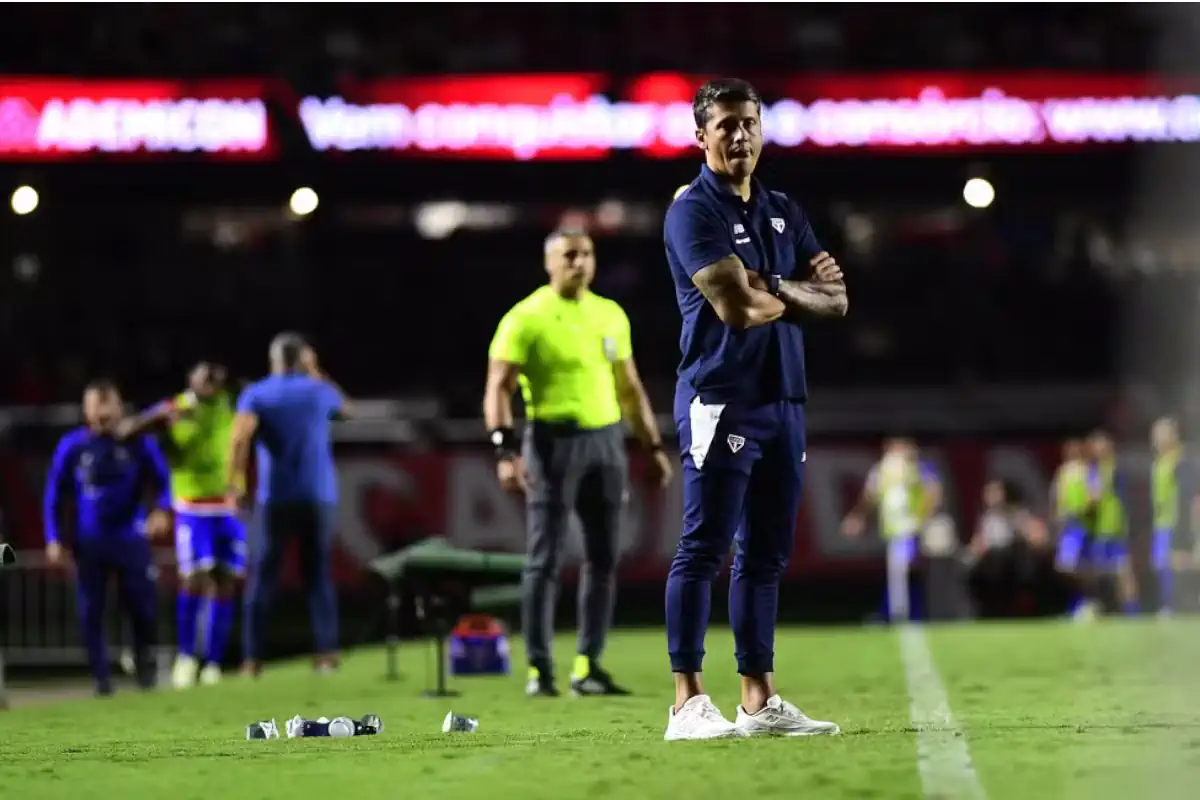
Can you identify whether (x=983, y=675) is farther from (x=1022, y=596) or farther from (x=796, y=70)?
(x=796, y=70)

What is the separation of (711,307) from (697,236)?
258 millimetres

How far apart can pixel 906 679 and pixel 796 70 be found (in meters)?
14.6

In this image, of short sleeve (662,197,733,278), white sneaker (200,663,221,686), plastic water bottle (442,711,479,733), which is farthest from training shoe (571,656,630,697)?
white sneaker (200,663,221,686)

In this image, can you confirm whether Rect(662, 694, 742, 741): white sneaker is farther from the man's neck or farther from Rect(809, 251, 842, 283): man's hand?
the man's neck

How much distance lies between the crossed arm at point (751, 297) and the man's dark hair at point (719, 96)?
0.53 metres

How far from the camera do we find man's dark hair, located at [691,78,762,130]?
6980 millimetres

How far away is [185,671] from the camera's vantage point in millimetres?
13781

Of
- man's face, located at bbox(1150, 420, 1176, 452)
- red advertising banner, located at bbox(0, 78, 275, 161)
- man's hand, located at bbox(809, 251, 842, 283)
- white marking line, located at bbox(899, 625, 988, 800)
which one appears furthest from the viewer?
red advertising banner, located at bbox(0, 78, 275, 161)

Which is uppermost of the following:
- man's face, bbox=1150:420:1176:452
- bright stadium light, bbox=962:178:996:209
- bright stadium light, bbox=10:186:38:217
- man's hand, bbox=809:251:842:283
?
bright stadium light, bbox=10:186:38:217

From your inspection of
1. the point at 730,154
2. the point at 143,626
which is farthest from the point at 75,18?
the point at 730,154

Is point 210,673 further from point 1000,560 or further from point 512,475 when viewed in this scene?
point 1000,560

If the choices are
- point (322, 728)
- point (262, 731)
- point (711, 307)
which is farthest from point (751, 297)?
point (262, 731)

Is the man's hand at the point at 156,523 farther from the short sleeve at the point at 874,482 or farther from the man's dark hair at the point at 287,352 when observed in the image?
the short sleeve at the point at 874,482

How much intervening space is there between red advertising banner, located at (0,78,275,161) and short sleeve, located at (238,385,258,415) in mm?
11141
